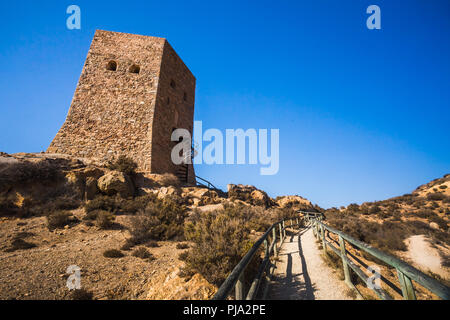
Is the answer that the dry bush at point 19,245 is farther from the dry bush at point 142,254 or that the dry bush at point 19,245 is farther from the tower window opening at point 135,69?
the tower window opening at point 135,69

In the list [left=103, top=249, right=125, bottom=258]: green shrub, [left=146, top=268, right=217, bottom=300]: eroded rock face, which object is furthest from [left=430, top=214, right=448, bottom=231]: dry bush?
[left=103, top=249, right=125, bottom=258]: green shrub

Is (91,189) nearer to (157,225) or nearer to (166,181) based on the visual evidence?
(166,181)

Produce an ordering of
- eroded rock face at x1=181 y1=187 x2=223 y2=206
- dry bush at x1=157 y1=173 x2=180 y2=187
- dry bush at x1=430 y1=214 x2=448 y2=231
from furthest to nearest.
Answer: dry bush at x1=430 y1=214 x2=448 y2=231, dry bush at x1=157 y1=173 x2=180 y2=187, eroded rock face at x1=181 y1=187 x2=223 y2=206

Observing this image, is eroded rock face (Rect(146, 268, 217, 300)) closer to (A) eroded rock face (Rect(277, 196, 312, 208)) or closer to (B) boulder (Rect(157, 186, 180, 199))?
(B) boulder (Rect(157, 186, 180, 199))

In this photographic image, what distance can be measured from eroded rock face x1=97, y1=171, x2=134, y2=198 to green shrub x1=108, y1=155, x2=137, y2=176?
1105 millimetres

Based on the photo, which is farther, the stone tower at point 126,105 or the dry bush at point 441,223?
the dry bush at point 441,223

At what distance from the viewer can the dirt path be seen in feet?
10.4

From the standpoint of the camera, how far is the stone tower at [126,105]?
12289 millimetres

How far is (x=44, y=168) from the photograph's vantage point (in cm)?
862

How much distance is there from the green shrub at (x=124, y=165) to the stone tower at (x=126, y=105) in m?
0.88

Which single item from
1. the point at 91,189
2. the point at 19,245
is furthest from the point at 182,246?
the point at 91,189

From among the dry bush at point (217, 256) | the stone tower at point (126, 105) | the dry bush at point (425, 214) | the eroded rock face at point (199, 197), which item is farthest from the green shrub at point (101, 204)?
the dry bush at point (425, 214)
